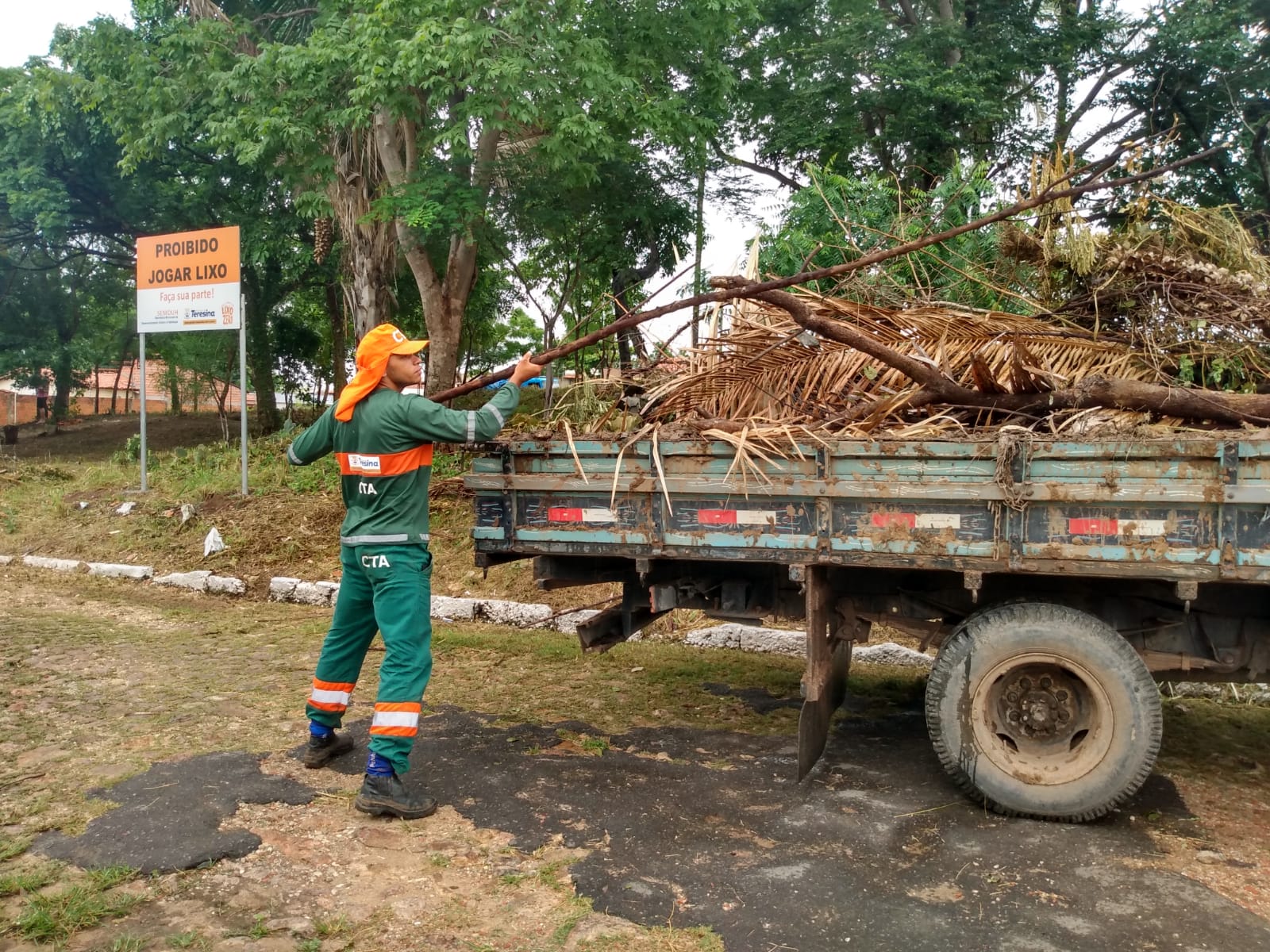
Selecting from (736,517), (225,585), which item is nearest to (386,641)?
(736,517)

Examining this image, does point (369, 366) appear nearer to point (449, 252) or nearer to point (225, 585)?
point (225, 585)

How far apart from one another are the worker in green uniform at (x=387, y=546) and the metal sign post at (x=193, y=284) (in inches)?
268

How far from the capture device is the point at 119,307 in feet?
74.6

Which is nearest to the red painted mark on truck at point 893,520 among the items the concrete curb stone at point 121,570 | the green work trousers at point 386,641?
the green work trousers at point 386,641

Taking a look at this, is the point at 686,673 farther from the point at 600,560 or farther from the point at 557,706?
the point at 600,560

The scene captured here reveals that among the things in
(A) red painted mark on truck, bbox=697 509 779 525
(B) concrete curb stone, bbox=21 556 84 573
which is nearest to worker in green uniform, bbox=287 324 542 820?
(A) red painted mark on truck, bbox=697 509 779 525

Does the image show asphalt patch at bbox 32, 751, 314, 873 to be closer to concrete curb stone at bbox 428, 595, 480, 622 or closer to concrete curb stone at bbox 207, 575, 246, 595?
concrete curb stone at bbox 428, 595, 480, 622

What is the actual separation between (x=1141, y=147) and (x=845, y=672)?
3.07 m

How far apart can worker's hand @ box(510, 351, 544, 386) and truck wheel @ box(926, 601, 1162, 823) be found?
6.94 ft

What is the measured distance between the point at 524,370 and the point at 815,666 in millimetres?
1804

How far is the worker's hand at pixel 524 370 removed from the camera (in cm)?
438

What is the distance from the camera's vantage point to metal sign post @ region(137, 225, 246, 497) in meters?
10.7

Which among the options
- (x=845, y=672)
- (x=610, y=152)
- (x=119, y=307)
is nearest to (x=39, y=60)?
(x=119, y=307)

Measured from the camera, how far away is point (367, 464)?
4270 mm
